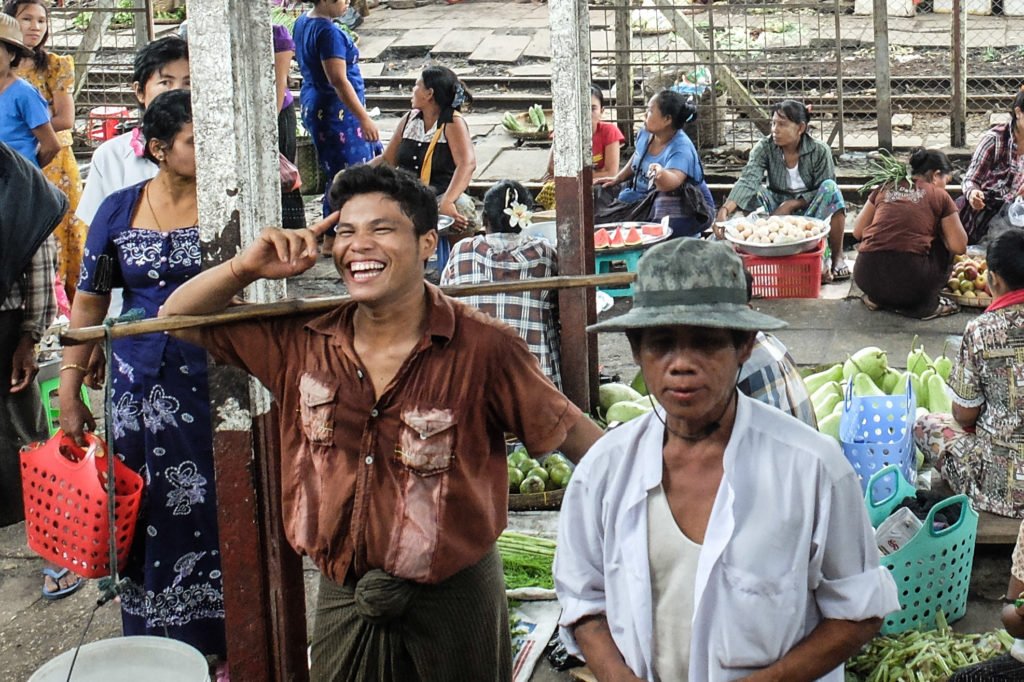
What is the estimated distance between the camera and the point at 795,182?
8.95 meters

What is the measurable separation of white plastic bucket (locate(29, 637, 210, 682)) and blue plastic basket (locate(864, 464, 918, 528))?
2282 mm

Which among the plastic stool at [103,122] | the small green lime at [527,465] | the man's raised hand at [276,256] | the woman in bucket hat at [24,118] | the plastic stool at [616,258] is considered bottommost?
the small green lime at [527,465]

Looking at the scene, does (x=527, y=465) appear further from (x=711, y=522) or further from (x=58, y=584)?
(x=711, y=522)

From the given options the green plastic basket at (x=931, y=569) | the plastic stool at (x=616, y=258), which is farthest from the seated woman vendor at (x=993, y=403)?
the plastic stool at (x=616, y=258)

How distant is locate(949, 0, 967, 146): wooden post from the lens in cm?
1098

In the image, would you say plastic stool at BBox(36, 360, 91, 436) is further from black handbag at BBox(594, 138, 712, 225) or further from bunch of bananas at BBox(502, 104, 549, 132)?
bunch of bananas at BBox(502, 104, 549, 132)

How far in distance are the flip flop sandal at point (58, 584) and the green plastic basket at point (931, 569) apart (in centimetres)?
300

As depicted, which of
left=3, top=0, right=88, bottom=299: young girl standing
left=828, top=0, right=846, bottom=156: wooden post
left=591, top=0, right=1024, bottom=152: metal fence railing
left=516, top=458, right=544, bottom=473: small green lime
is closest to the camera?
left=516, top=458, right=544, bottom=473: small green lime

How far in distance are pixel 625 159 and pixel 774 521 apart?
943 centimetres

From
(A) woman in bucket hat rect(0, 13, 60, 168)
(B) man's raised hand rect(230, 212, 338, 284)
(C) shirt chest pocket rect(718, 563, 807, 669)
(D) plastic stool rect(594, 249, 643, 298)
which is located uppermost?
(A) woman in bucket hat rect(0, 13, 60, 168)

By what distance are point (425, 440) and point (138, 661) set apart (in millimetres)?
1157

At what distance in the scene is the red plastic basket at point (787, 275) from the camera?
8.34 metres

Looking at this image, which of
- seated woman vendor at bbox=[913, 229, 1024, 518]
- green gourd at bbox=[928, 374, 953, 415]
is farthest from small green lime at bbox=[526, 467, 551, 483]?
green gourd at bbox=[928, 374, 953, 415]

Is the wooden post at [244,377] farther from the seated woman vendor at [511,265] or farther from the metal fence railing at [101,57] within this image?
the metal fence railing at [101,57]
